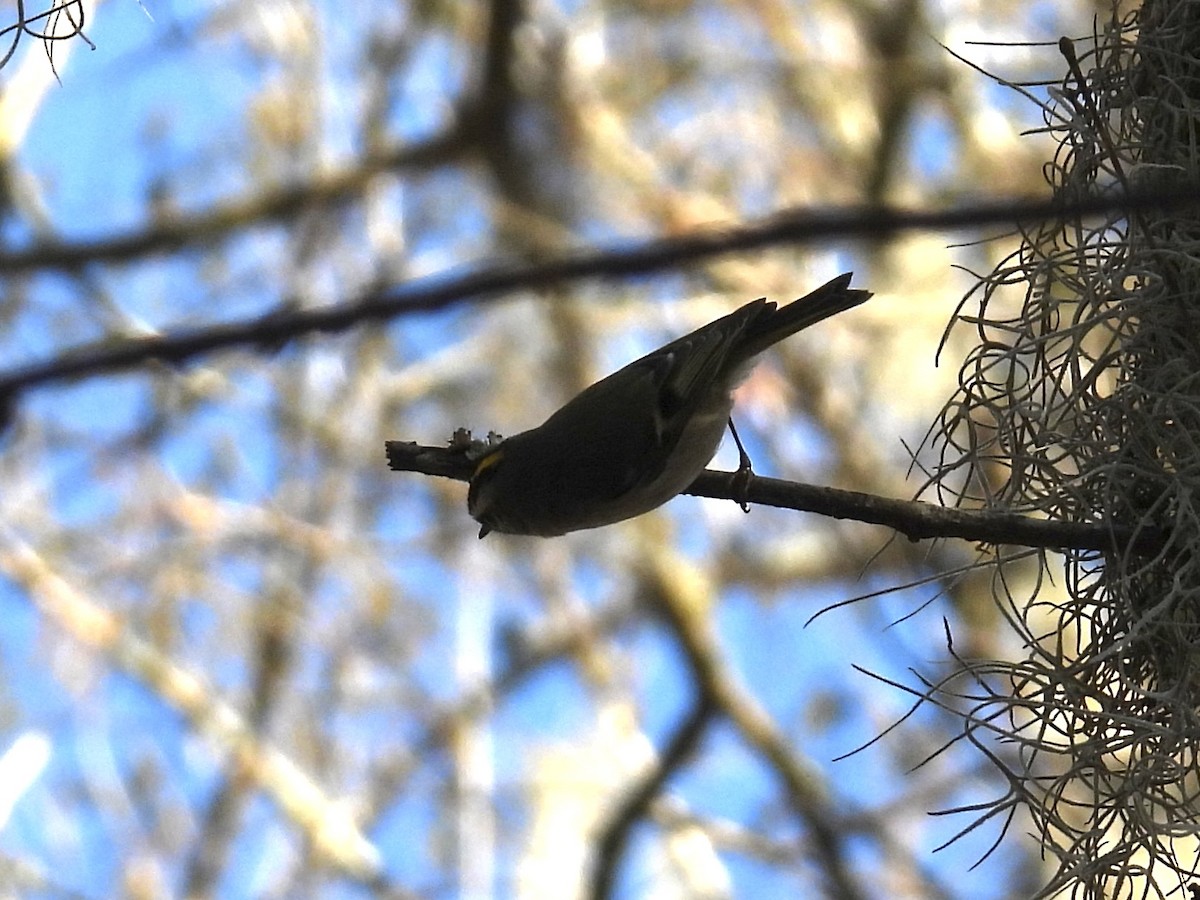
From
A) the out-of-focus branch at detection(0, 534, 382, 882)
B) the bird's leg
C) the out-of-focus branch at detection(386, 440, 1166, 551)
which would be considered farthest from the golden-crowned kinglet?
the out-of-focus branch at detection(0, 534, 382, 882)

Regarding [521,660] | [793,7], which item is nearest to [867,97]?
[793,7]

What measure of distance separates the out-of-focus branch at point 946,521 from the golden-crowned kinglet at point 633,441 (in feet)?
2.58

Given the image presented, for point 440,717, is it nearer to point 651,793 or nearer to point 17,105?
point 651,793

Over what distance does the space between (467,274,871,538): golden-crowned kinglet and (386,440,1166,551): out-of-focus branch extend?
0.79 meters

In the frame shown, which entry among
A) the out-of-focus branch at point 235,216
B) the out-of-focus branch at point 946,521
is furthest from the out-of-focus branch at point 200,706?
the out-of-focus branch at point 946,521

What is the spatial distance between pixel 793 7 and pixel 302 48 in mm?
2683

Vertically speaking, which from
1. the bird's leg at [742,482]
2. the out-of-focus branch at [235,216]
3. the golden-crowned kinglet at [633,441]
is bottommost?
the bird's leg at [742,482]

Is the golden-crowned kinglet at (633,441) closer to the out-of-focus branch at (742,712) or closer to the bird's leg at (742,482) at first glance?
the bird's leg at (742,482)

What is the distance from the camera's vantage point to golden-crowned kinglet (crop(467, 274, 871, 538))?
2.91m

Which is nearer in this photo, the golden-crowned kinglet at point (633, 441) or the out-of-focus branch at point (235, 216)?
the golden-crowned kinglet at point (633, 441)

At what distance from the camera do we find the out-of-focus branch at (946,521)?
1.92m

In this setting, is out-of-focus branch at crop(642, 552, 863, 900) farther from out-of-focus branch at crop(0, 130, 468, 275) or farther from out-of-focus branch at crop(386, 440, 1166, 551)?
out-of-focus branch at crop(386, 440, 1166, 551)

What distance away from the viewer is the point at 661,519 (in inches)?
267

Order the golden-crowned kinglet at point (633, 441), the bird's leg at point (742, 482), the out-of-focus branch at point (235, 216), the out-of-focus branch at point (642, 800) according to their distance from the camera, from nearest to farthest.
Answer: the bird's leg at point (742, 482), the golden-crowned kinglet at point (633, 441), the out-of-focus branch at point (235, 216), the out-of-focus branch at point (642, 800)
